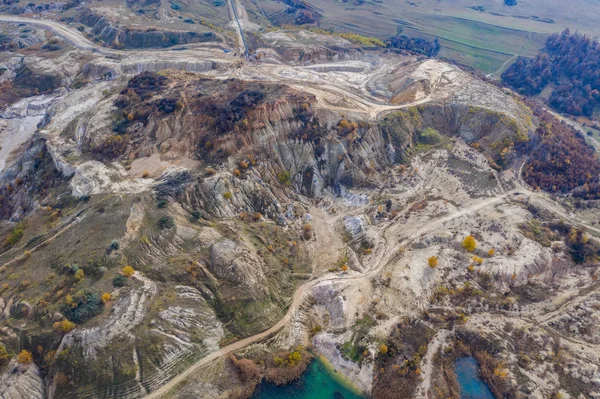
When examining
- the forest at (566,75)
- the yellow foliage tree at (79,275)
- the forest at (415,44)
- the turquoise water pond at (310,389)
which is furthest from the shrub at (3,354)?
the forest at (566,75)

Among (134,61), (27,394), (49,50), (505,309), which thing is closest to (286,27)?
(134,61)

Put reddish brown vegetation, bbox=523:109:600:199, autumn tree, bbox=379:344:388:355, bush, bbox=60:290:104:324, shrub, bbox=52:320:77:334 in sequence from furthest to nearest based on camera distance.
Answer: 1. reddish brown vegetation, bbox=523:109:600:199
2. autumn tree, bbox=379:344:388:355
3. bush, bbox=60:290:104:324
4. shrub, bbox=52:320:77:334

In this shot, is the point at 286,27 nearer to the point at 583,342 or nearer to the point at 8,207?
the point at 8,207

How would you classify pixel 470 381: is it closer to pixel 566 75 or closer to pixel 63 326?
pixel 63 326

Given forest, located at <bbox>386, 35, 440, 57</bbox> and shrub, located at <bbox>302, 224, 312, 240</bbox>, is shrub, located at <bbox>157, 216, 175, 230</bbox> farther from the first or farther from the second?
forest, located at <bbox>386, 35, 440, 57</bbox>

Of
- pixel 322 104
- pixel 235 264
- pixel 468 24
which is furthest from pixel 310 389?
pixel 468 24

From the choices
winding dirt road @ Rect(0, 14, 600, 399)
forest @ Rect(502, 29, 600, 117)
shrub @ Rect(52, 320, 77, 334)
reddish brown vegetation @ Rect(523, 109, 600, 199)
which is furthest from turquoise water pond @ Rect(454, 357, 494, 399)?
forest @ Rect(502, 29, 600, 117)

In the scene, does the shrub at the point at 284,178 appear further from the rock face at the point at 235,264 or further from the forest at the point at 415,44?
the forest at the point at 415,44
